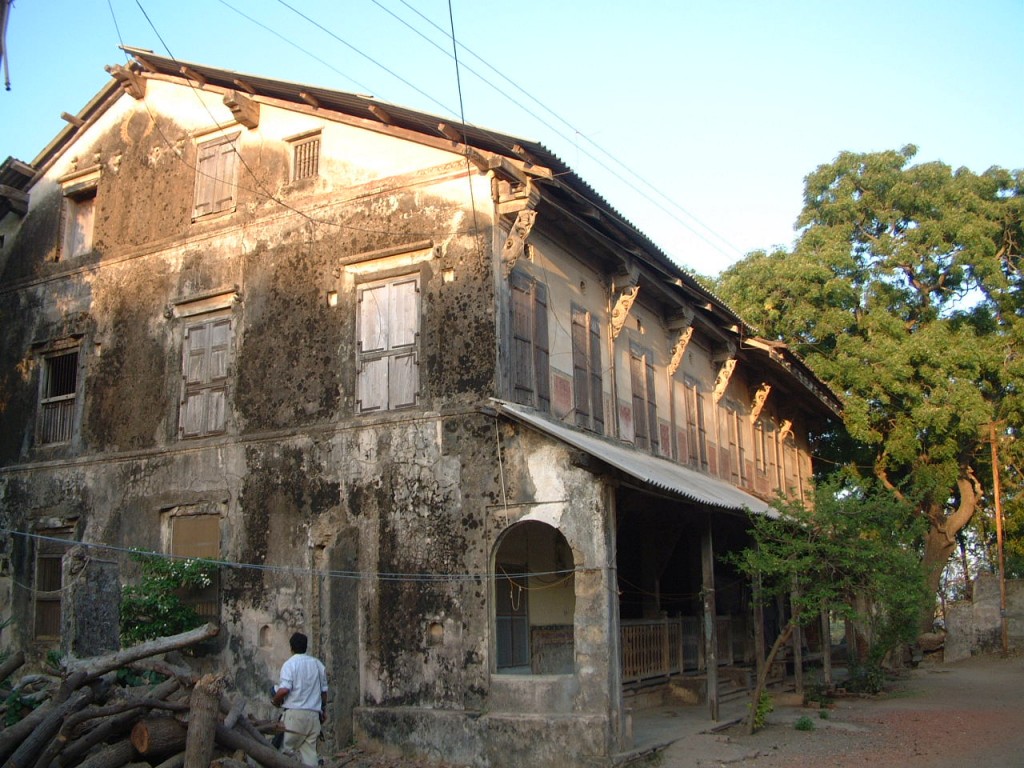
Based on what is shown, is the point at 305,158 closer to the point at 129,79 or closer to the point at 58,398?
the point at 129,79

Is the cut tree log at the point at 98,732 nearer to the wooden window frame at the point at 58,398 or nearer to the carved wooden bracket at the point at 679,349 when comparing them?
the wooden window frame at the point at 58,398

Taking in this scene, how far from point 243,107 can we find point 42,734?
959 cm

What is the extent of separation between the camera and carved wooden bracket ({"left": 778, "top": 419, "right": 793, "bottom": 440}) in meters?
25.0

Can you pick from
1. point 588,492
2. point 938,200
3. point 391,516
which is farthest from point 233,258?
point 938,200

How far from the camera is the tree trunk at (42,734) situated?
756 centimetres

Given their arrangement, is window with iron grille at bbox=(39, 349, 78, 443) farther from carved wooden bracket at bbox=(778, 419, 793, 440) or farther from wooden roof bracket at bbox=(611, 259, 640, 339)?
carved wooden bracket at bbox=(778, 419, 793, 440)

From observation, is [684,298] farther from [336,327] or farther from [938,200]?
[938,200]

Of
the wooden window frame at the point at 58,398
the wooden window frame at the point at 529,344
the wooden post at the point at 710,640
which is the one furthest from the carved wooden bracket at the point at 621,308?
the wooden window frame at the point at 58,398

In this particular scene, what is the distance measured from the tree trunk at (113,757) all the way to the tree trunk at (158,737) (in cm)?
6

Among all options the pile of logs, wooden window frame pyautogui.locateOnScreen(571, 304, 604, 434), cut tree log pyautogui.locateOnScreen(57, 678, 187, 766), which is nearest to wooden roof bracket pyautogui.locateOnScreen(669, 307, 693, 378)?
wooden window frame pyautogui.locateOnScreen(571, 304, 604, 434)

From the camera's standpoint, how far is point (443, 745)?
11016 millimetres

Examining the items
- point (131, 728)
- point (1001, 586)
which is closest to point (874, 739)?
point (131, 728)

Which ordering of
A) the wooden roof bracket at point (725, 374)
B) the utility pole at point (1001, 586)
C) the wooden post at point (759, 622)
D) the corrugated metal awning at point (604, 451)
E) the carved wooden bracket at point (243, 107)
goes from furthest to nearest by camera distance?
the utility pole at point (1001, 586)
the wooden roof bracket at point (725, 374)
the carved wooden bracket at point (243, 107)
the wooden post at point (759, 622)
the corrugated metal awning at point (604, 451)

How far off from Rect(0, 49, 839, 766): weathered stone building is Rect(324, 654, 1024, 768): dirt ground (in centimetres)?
120
